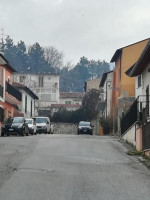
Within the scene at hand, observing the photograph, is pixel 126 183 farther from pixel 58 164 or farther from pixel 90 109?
pixel 90 109

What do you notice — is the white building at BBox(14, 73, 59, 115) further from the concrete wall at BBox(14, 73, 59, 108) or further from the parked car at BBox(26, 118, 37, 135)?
the parked car at BBox(26, 118, 37, 135)

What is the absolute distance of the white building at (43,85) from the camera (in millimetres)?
104750

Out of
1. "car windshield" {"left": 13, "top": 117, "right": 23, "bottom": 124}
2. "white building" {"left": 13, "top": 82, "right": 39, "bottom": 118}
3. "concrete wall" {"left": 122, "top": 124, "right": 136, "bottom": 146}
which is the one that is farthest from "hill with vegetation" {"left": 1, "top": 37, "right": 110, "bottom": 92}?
"concrete wall" {"left": 122, "top": 124, "right": 136, "bottom": 146}

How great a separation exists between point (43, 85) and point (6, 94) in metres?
54.6

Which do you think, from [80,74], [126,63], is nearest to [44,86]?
[80,74]

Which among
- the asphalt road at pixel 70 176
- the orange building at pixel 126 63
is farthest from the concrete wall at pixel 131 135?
the orange building at pixel 126 63

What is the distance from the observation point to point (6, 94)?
174 ft

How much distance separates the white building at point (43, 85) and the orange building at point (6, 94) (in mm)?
40995

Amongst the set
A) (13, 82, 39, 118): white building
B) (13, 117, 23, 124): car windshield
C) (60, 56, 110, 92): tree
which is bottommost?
(13, 117, 23, 124): car windshield

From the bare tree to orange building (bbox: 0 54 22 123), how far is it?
5972 centimetres

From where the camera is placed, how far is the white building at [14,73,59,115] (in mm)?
104750

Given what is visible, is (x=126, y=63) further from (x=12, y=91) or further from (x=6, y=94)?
(x=12, y=91)

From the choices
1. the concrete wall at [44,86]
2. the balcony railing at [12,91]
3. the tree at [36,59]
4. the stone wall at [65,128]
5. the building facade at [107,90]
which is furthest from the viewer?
the tree at [36,59]

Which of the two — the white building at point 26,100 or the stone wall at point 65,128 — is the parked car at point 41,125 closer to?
the stone wall at point 65,128
